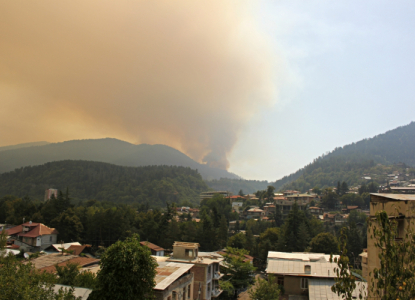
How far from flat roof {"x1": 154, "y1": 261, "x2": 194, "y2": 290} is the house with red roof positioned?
33.4 meters

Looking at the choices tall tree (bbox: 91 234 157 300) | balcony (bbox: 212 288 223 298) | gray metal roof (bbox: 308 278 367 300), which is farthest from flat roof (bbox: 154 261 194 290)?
balcony (bbox: 212 288 223 298)

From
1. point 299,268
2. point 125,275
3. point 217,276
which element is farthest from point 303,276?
point 125,275

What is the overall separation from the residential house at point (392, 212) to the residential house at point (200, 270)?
2289 cm

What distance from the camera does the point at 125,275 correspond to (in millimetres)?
17203

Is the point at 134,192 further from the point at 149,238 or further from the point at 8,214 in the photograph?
the point at 149,238

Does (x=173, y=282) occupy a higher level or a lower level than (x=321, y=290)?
higher

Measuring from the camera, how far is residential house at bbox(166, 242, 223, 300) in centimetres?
3098

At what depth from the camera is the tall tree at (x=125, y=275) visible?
1705cm

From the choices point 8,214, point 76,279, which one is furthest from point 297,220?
point 8,214

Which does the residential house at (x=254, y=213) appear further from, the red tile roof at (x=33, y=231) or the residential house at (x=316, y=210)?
the red tile roof at (x=33, y=231)

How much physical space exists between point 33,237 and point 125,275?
131 ft

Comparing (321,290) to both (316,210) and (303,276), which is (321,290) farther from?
(316,210)

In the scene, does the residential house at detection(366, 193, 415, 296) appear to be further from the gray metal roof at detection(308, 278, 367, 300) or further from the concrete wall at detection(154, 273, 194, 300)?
the gray metal roof at detection(308, 278, 367, 300)

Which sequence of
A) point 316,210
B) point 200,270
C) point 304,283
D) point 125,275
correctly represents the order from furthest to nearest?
point 316,210
point 200,270
point 304,283
point 125,275
